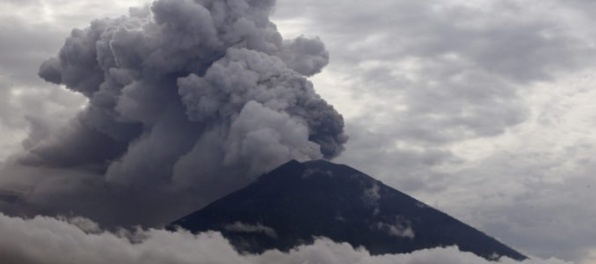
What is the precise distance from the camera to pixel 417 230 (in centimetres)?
11569

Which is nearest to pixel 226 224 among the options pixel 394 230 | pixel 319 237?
pixel 319 237

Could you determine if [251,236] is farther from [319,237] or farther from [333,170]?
[333,170]

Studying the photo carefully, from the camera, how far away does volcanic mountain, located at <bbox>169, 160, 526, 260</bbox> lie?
11200cm

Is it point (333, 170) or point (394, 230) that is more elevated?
point (333, 170)

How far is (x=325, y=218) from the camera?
382ft

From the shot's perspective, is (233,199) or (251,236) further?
(233,199)

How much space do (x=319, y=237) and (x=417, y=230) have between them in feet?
41.5

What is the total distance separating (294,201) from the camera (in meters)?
119

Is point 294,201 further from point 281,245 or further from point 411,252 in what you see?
point 411,252

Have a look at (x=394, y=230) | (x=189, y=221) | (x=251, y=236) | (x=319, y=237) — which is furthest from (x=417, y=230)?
(x=189, y=221)

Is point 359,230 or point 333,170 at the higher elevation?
point 333,170

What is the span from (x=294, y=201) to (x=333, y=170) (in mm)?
7890

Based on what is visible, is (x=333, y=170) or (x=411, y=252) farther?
(x=333, y=170)

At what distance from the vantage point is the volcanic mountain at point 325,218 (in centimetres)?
11200
